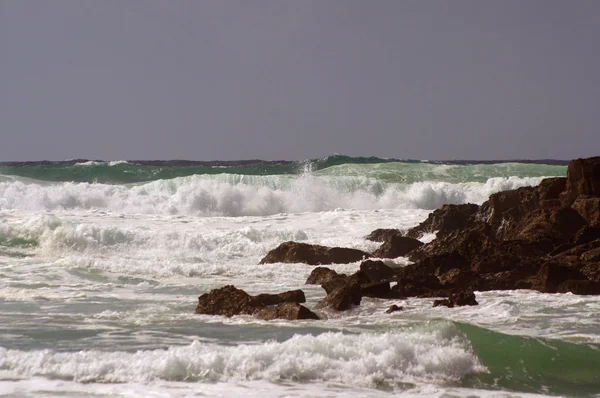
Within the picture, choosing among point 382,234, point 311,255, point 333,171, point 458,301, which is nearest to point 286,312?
point 458,301

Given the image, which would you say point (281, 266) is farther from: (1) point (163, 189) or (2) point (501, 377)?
(1) point (163, 189)

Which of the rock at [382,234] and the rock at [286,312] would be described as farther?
the rock at [382,234]

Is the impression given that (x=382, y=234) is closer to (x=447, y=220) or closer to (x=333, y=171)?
(x=447, y=220)

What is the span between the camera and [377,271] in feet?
45.2

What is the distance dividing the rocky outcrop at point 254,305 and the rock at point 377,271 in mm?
2908

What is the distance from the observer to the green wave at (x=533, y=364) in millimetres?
7457

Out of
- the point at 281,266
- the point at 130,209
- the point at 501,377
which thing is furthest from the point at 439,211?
the point at 130,209

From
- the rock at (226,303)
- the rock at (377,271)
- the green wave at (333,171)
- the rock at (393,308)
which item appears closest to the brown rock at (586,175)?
the rock at (377,271)

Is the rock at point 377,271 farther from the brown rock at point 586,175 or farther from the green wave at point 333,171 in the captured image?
the green wave at point 333,171

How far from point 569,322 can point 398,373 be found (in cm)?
302

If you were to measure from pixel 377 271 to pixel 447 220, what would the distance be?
175 inches

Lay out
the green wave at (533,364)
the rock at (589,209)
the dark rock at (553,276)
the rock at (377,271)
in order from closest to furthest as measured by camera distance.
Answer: the green wave at (533,364) < the dark rock at (553,276) < the rock at (377,271) < the rock at (589,209)

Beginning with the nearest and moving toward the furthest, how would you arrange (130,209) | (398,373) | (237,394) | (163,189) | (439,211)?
(237,394)
(398,373)
(439,211)
(130,209)
(163,189)

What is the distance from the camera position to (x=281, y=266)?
1550 cm
